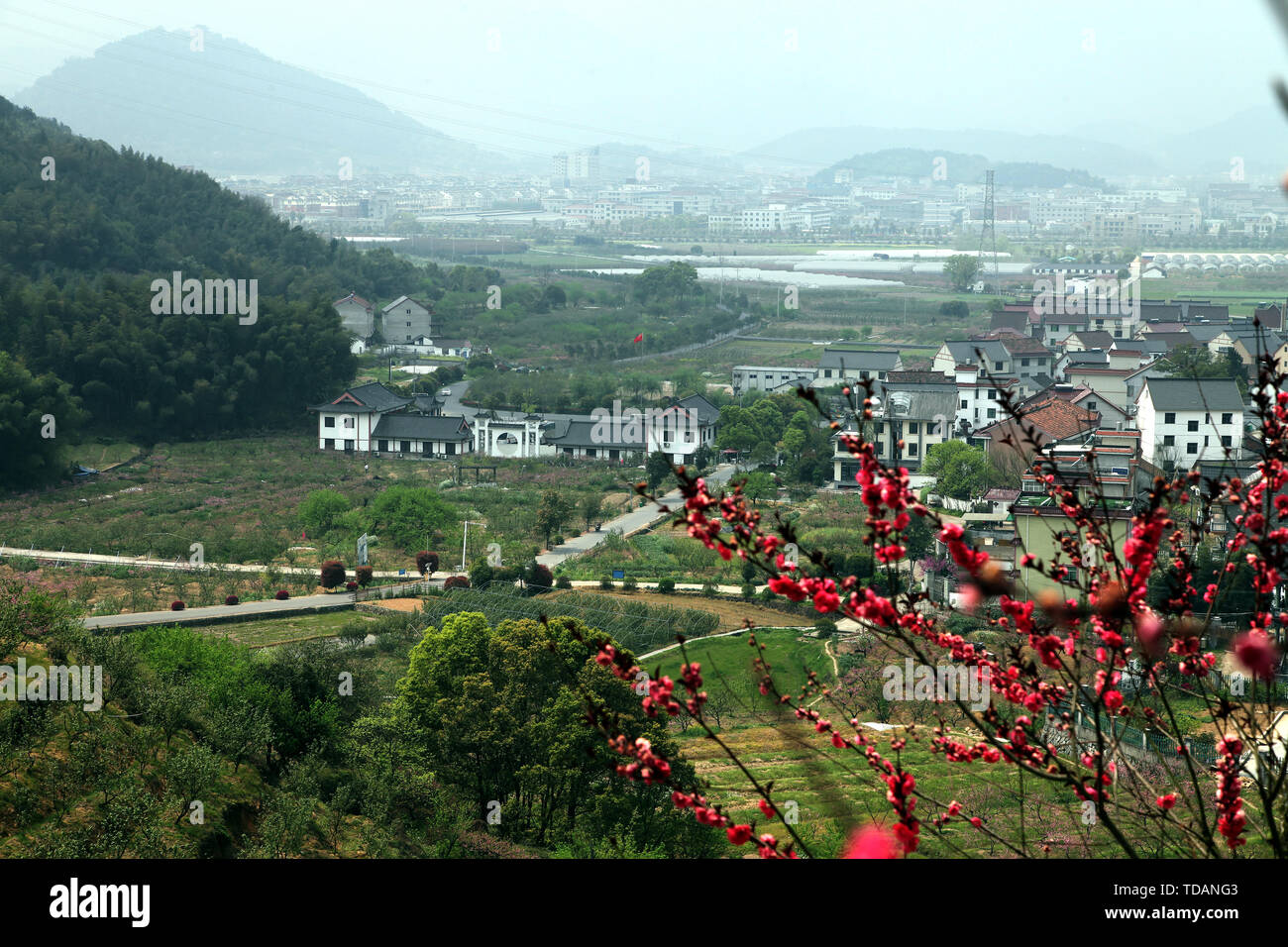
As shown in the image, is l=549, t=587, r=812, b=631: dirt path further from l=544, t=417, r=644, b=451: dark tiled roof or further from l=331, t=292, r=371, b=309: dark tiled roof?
l=331, t=292, r=371, b=309: dark tiled roof

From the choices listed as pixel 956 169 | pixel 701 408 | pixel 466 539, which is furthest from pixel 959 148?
pixel 466 539

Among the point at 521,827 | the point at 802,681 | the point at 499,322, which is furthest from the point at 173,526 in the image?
the point at 499,322

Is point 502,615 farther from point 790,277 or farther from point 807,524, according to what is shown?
point 790,277

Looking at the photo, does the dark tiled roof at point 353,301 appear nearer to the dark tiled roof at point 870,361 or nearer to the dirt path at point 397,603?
the dark tiled roof at point 870,361

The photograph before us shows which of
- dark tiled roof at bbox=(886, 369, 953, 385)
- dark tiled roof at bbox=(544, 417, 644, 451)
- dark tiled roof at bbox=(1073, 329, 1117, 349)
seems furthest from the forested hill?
dark tiled roof at bbox=(1073, 329, 1117, 349)

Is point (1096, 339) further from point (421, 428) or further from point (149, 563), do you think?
point (149, 563)

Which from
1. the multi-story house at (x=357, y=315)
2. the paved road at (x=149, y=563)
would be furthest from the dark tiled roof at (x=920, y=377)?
the multi-story house at (x=357, y=315)
